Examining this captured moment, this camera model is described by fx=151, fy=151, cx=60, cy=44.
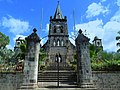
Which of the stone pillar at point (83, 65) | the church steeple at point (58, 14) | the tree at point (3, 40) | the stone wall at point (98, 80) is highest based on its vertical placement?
the church steeple at point (58, 14)

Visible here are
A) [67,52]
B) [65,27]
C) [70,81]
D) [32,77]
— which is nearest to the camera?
[32,77]

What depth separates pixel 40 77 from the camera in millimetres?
11867

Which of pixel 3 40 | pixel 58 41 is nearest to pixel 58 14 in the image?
pixel 58 41

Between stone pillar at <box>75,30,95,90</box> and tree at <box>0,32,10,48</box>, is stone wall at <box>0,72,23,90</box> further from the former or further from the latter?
tree at <box>0,32,10,48</box>

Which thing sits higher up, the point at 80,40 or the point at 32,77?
the point at 80,40

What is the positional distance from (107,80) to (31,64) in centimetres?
623

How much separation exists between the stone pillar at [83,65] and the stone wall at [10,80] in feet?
16.9

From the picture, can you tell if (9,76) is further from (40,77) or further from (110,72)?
(110,72)

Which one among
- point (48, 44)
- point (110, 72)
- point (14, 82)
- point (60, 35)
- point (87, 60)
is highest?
point (60, 35)

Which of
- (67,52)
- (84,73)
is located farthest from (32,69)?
Result: (67,52)

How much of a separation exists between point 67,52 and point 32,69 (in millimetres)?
25250

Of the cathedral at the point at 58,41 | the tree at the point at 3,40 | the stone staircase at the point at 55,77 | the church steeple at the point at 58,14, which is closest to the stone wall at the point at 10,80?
the stone staircase at the point at 55,77

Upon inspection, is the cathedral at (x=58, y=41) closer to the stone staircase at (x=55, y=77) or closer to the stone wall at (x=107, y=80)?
the stone staircase at (x=55, y=77)

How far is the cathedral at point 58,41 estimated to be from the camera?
33.7 metres
